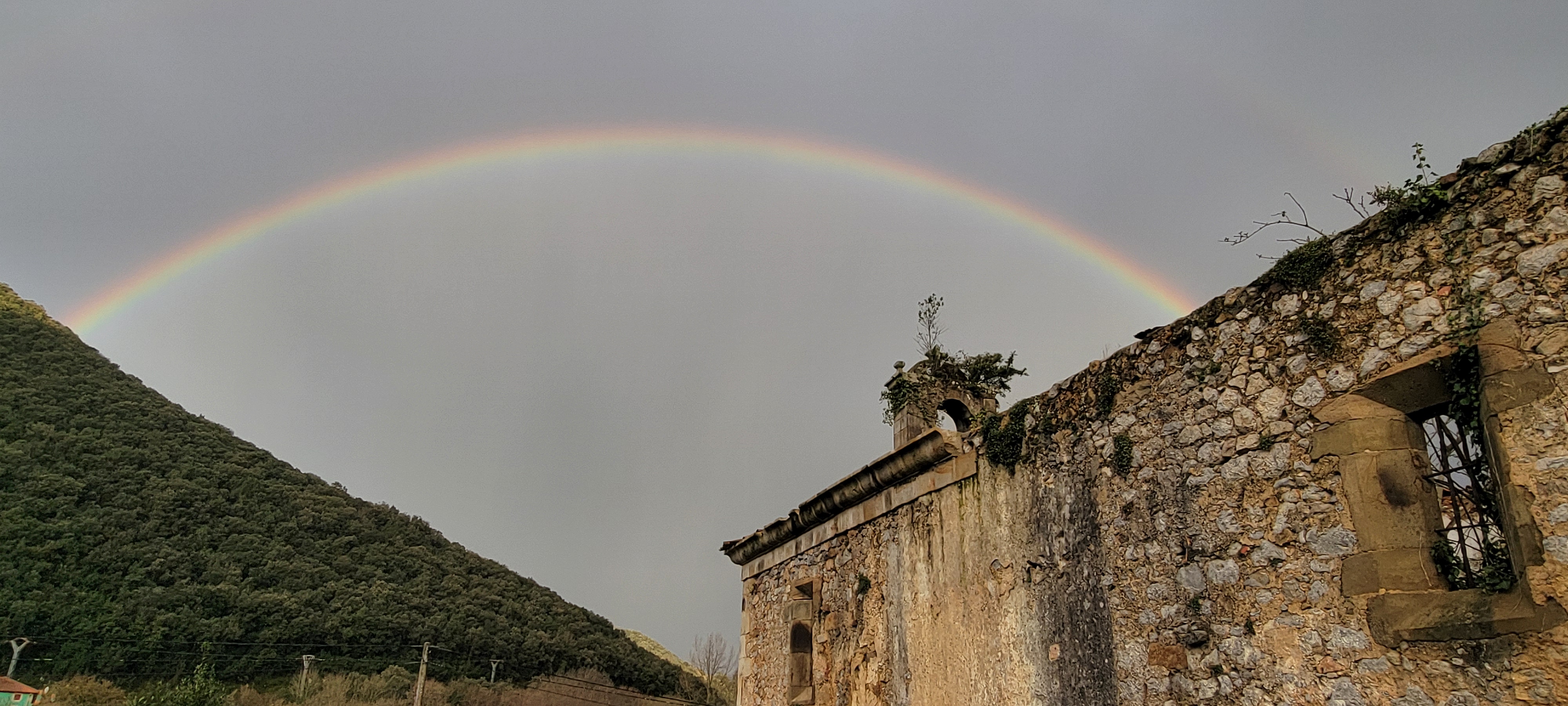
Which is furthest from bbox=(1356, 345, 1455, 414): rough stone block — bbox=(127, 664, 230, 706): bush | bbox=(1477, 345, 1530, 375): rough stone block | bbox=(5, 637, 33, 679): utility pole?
bbox=(5, 637, 33, 679): utility pole

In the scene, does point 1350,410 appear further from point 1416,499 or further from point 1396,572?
point 1396,572

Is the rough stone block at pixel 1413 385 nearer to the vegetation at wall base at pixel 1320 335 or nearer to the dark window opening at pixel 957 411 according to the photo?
the vegetation at wall base at pixel 1320 335

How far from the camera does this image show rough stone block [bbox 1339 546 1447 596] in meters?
3.45

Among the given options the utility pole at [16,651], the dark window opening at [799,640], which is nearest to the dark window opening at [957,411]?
the dark window opening at [799,640]

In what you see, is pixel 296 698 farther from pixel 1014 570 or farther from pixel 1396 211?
pixel 1396 211

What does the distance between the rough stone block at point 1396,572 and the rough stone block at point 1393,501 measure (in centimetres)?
3

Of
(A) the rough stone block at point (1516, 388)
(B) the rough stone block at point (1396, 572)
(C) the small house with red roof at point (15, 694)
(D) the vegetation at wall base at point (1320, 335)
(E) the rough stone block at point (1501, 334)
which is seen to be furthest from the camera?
(C) the small house with red roof at point (15, 694)

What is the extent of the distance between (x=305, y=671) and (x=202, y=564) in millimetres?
7177

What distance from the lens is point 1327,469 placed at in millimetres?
3820

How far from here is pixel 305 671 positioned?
28.7 m

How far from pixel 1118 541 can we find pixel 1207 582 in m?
0.64

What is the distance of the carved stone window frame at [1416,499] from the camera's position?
10.4 feet

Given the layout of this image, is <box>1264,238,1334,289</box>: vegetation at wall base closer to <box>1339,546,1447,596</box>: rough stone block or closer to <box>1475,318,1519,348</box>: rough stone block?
<box>1475,318,1519,348</box>: rough stone block

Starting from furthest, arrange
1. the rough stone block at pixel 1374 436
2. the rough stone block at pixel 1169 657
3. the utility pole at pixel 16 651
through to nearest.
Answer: the utility pole at pixel 16 651 < the rough stone block at pixel 1169 657 < the rough stone block at pixel 1374 436
